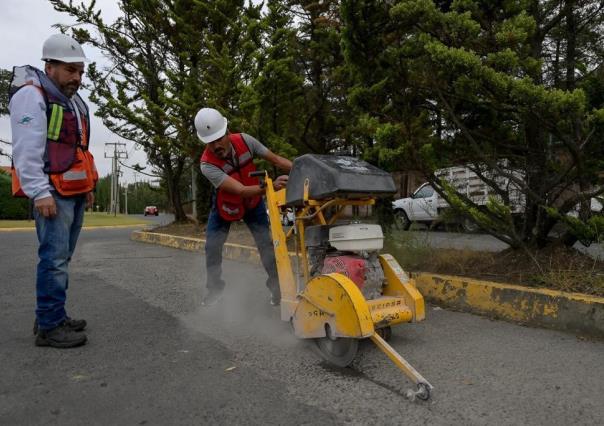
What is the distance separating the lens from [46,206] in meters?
3.39

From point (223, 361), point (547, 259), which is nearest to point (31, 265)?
point (223, 361)

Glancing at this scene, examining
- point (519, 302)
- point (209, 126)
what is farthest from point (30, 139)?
point (519, 302)

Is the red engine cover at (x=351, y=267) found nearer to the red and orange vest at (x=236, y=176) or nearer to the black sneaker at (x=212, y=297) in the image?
the red and orange vest at (x=236, y=176)

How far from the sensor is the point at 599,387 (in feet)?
9.23

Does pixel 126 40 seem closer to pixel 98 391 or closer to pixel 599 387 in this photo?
pixel 98 391

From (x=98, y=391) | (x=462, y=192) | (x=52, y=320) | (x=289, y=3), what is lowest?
(x=98, y=391)

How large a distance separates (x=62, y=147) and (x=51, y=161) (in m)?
0.12

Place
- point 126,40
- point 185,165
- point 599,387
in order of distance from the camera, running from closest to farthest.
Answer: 1. point 599,387
2. point 126,40
3. point 185,165

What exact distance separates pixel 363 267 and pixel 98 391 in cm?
175

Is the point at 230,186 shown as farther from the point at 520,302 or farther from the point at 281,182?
the point at 520,302

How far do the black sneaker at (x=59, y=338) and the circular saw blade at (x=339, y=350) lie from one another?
A: 1.75 meters

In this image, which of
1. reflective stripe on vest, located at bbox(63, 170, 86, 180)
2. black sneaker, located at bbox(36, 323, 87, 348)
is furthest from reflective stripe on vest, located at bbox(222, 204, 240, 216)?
black sneaker, located at bbox(36, 323, 87, 348)

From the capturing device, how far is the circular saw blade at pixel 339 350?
3123 millimetres

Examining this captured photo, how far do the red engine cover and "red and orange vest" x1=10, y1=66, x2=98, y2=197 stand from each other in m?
1.93
